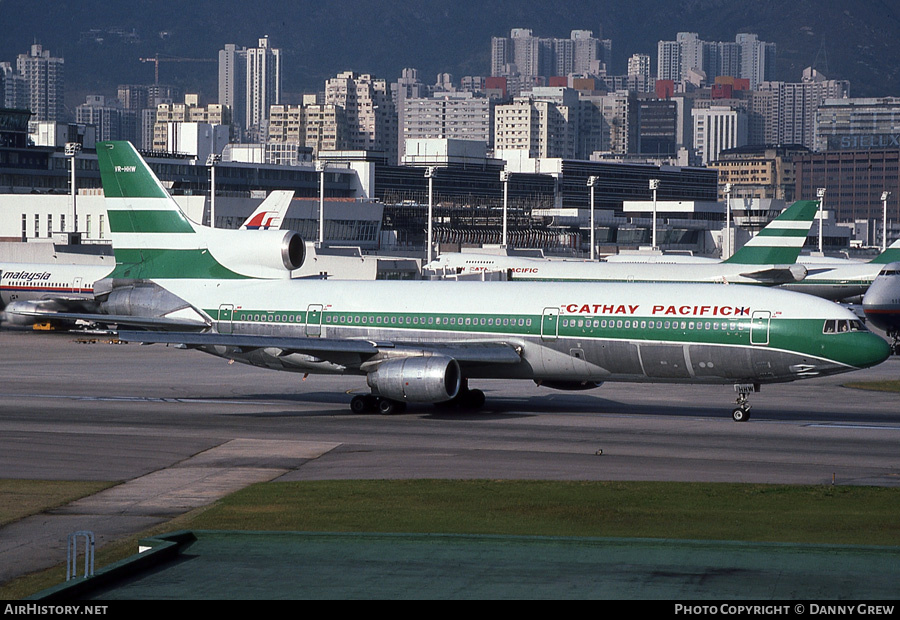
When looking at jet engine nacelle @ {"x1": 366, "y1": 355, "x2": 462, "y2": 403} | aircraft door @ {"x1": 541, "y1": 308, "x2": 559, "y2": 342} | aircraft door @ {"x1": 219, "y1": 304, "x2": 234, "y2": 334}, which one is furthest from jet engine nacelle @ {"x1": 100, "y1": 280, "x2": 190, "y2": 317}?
aircraft door @ {"x1": 541, "y1": 308, "x2": 559, "y2": 342}

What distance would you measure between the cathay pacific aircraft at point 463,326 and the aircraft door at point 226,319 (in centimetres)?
5

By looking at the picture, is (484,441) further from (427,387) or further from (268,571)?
(268,571)

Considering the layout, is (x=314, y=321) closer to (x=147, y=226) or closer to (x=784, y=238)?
(x=147, y=226)

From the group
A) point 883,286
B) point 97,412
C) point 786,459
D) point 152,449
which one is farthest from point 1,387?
point 883,286

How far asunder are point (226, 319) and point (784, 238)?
2196 inches

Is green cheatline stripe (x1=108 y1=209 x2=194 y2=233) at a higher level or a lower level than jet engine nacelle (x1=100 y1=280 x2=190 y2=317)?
higher

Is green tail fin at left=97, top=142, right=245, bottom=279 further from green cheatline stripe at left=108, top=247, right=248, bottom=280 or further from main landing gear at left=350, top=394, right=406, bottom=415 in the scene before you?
main landing gear at left=350, top=394, right=406, bottom=415

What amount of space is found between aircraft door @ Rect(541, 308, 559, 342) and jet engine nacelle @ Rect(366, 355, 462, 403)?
3.58 meters

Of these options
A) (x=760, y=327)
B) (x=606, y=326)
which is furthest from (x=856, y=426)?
(x=606, y=326)

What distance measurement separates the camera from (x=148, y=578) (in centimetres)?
1605

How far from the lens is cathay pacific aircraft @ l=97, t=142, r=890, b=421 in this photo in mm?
39281

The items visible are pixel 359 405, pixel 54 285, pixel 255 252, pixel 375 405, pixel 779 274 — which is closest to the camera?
pixel 359 405

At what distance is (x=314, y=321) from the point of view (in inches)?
1740

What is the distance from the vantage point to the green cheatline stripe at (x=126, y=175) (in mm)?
46219
